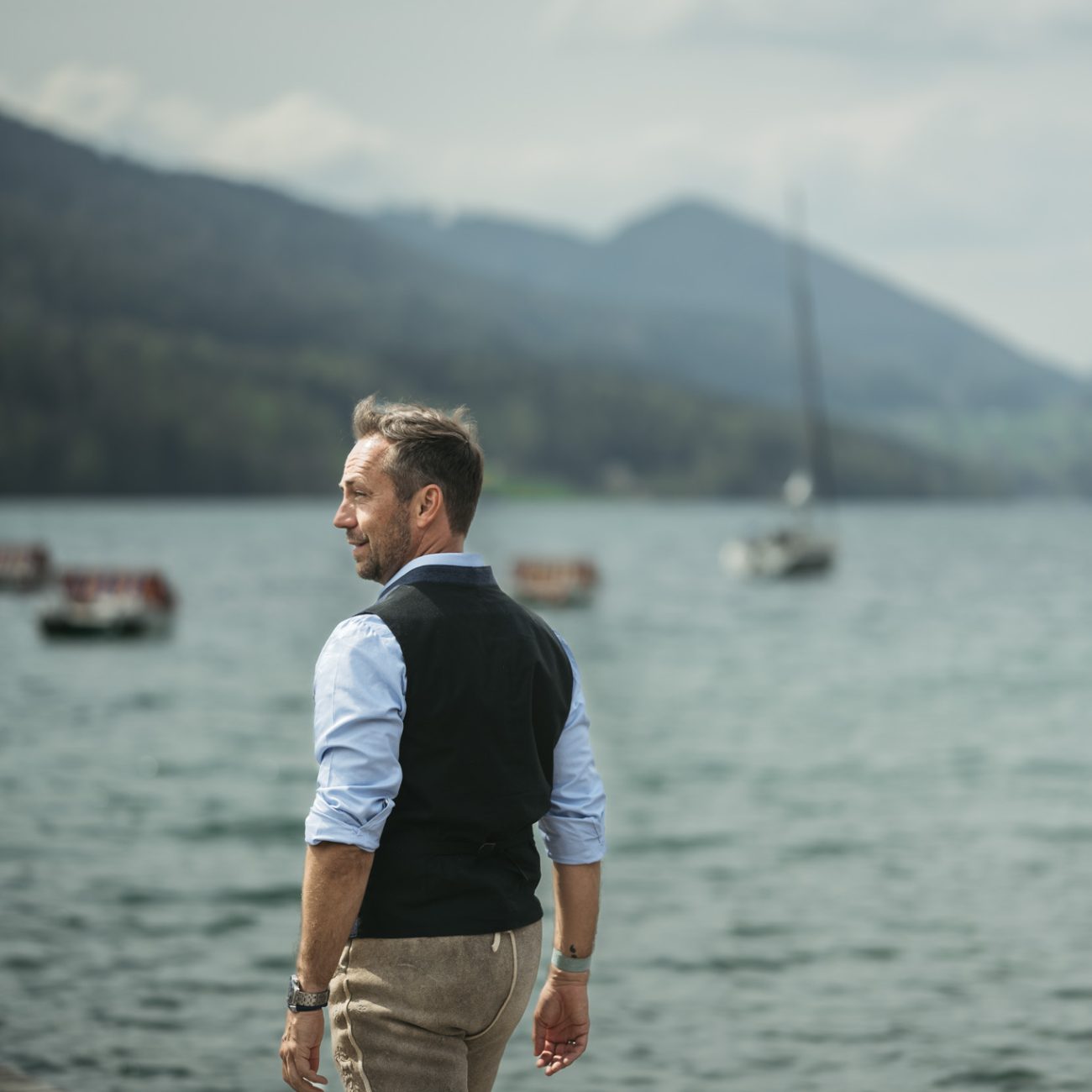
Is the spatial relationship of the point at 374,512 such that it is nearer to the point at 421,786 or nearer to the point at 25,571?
the point at 421,786

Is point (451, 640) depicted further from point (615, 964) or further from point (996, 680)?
point (996, 680)

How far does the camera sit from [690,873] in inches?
762

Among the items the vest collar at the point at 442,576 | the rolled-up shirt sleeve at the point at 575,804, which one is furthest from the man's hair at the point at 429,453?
the rolled-up shirt sleeve at the point at 575,804

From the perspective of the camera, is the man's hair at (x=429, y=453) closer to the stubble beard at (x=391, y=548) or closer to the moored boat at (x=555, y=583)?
the stubble beard at (x=391, y=548)

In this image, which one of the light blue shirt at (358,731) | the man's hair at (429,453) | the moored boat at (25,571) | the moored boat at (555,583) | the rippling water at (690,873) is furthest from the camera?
the moored boat at (25,571)

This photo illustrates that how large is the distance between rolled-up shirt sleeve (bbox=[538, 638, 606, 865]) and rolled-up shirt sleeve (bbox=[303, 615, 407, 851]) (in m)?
0.60

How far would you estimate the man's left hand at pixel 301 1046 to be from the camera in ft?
12.5

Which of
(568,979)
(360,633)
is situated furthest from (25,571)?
(360,633)

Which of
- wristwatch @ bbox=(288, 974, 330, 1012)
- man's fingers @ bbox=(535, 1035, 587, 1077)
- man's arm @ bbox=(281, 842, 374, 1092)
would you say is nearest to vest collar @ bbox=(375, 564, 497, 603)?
man's arm @ bbox=(281, 842, 374, 1092)

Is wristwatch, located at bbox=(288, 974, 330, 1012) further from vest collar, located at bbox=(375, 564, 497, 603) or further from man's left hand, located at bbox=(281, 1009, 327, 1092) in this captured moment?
vest collar, located at bbox=(375, 564, 497, 603)

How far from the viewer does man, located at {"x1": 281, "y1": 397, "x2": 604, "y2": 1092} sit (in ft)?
12.1

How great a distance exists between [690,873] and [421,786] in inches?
631

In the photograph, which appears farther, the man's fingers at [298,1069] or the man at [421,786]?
the man's fingers at [298,1069]

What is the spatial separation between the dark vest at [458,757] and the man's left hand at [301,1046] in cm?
23
